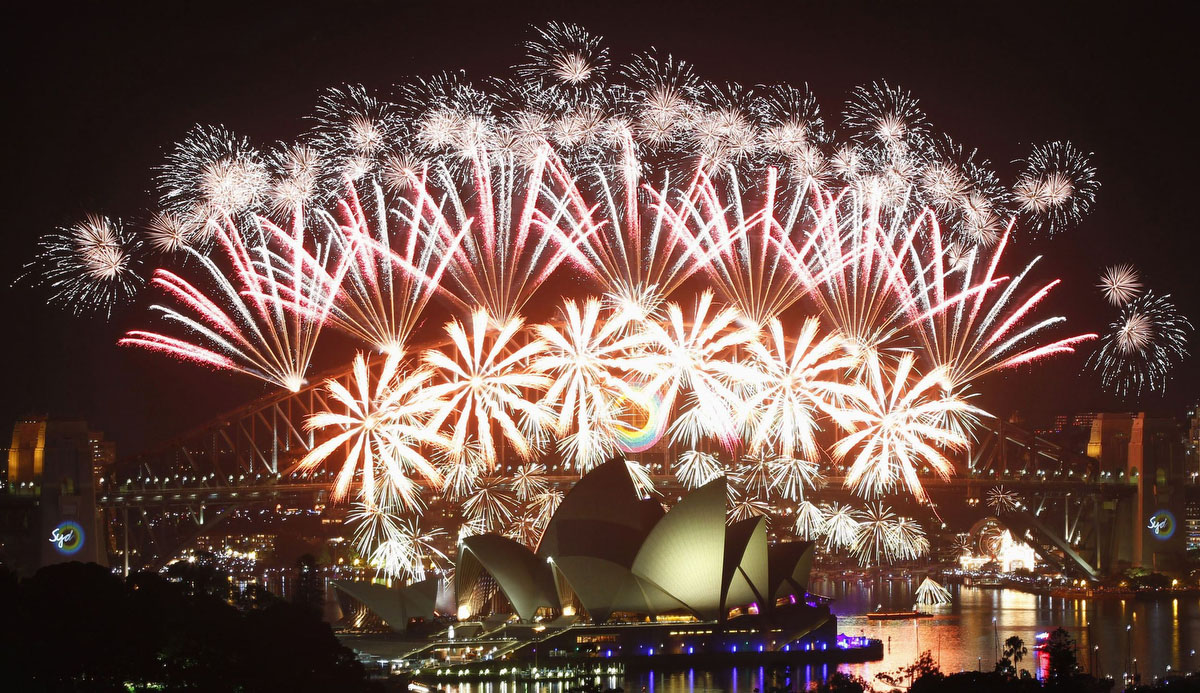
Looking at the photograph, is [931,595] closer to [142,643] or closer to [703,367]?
[703,367]

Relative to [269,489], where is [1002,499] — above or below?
below

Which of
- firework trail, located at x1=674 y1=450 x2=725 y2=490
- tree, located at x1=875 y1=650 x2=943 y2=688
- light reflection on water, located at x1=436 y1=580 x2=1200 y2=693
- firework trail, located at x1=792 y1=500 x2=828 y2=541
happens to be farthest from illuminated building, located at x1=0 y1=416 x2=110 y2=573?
tree, located at x1=875 y1=650 x2=943 y2=688

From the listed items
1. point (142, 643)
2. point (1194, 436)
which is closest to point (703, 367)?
point (142, 643)

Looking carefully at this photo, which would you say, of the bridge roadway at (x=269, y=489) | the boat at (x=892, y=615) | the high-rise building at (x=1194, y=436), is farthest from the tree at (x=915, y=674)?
the high-rise building at (x=1194, y=436)

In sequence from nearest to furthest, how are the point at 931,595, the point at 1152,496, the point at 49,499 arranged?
the point at 49,499 < the point at 931,595 < the point at 1152,496

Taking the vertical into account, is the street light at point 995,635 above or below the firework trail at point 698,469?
below
